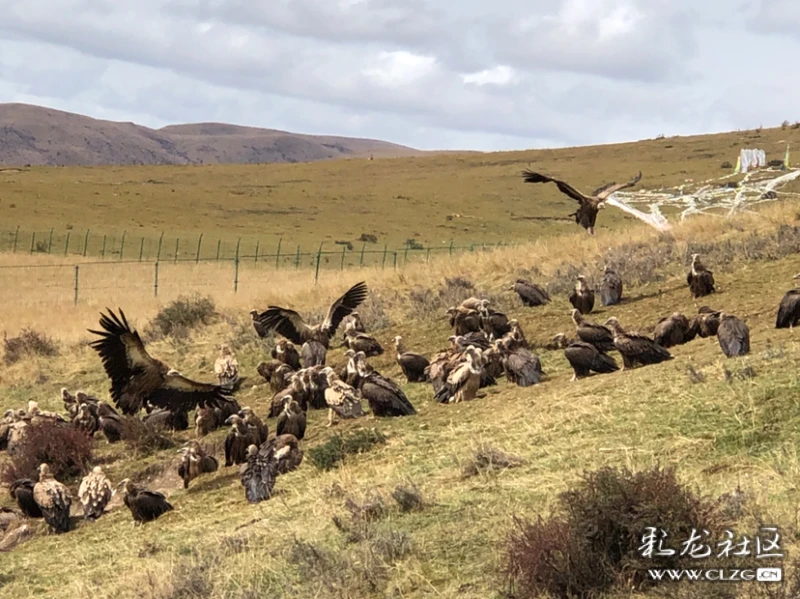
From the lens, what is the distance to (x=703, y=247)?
2147cm

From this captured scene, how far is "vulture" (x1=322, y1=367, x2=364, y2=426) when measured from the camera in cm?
1368

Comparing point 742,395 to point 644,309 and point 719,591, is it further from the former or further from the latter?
point 644,309

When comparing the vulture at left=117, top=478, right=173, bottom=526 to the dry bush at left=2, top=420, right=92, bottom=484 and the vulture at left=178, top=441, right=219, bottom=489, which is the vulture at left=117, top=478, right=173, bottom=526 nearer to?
the vulture at left=178, top=441, right=219, bottom=489

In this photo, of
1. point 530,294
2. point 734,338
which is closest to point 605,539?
point 734,338

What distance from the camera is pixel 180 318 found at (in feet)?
82.7

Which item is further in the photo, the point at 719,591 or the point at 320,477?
the point at 320,477

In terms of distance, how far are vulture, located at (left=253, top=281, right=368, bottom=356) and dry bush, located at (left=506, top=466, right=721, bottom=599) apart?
11.5 meters

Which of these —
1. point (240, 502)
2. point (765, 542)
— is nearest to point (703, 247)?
point (240, 502)

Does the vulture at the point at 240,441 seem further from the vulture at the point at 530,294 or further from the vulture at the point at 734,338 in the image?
the vulture at the point at 530,294

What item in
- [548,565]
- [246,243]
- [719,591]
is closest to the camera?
[719,591]

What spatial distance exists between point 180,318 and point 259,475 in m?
14.6

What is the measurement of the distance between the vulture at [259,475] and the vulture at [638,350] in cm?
428

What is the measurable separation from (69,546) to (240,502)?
5.61ft

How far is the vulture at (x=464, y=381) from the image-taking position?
531 inches
